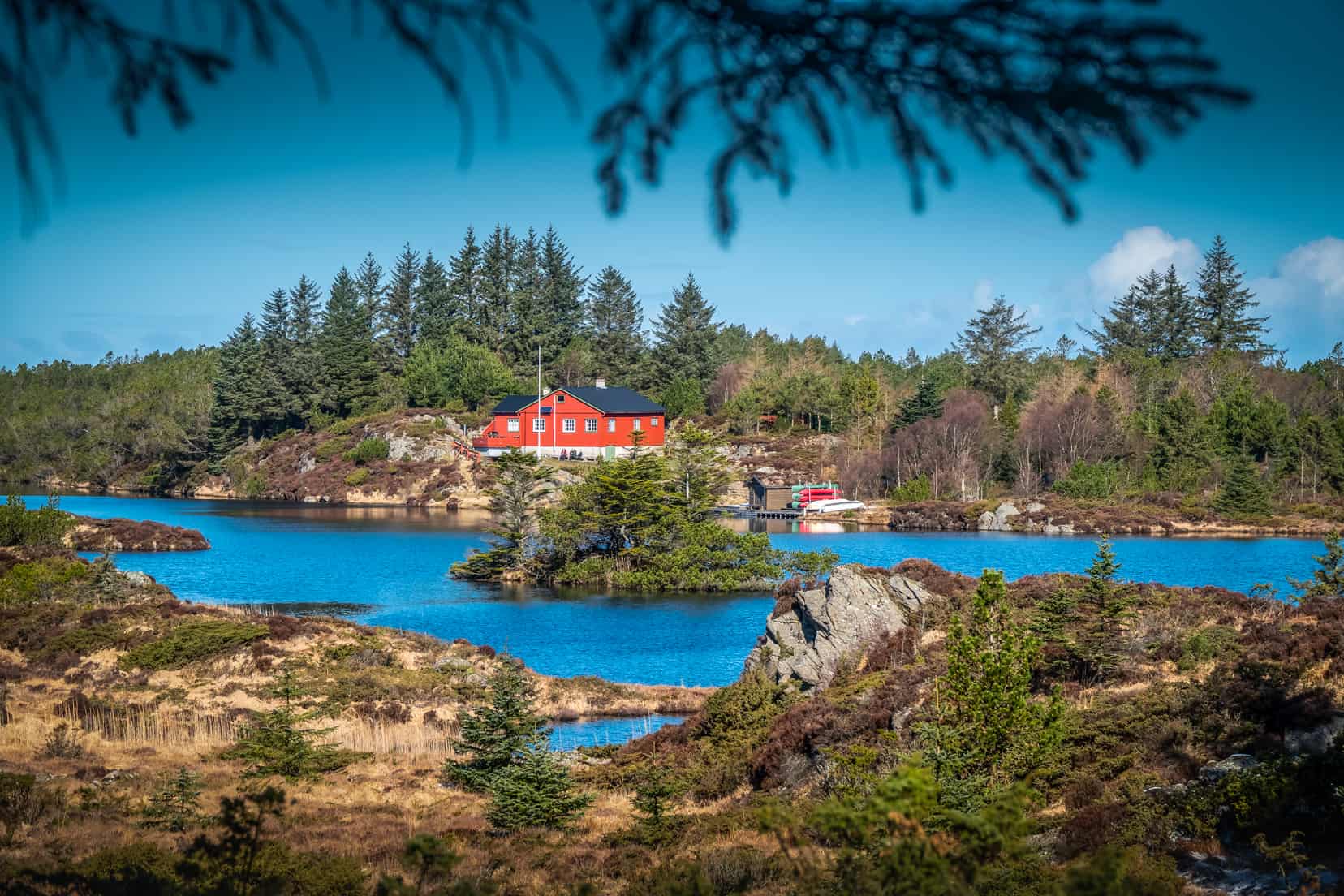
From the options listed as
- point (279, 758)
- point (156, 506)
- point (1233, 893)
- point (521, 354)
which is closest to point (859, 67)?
point (1233, 893)

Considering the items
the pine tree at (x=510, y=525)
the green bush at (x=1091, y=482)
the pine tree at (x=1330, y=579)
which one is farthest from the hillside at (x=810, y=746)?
the green bush at (x=1091, y=482)

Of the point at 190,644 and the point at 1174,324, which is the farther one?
the point at 1174,324

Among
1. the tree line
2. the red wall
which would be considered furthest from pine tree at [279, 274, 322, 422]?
the red wall

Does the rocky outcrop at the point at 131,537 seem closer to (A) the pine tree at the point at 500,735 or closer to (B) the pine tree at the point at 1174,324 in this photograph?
(A) the pine tree at the point at 500,735

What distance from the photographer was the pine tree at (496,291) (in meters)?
109

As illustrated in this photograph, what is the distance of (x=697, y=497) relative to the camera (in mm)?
47844

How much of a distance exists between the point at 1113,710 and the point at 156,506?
80.5 meters

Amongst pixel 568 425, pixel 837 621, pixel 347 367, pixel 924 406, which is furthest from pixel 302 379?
pixel 837 621

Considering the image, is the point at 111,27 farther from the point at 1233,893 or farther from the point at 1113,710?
the point at 1113,710

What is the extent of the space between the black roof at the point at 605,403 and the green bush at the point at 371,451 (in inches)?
424

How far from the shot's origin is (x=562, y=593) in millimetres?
41281

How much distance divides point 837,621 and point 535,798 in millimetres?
9419

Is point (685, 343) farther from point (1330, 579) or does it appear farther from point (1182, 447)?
point (1330, 579)

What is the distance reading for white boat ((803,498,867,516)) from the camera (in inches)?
2800
